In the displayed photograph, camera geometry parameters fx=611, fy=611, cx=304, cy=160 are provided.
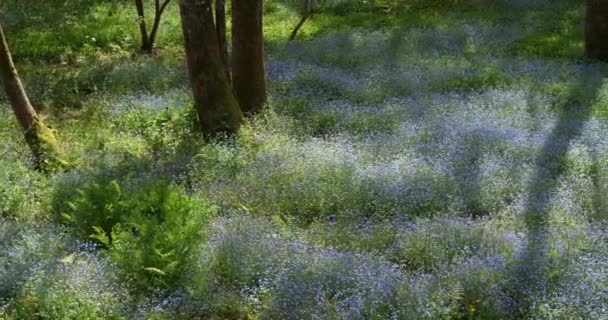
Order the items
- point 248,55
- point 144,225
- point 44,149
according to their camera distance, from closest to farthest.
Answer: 1. point 144,225
2. point 44,149
3. point 248,55

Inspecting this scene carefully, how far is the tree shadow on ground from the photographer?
6.48 meters

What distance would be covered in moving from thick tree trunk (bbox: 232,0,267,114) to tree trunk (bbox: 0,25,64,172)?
364 centimetres

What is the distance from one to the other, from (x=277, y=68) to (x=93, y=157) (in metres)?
5.69

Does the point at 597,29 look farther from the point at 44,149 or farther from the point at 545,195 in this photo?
the point at 44,149

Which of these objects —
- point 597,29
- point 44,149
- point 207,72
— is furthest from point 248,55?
point 597,29

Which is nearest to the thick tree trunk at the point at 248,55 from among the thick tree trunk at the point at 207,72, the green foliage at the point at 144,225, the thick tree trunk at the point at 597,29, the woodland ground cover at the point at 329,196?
the woodland ground cover at the point at 329,196

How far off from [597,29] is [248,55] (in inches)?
328

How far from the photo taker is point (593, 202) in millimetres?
8195

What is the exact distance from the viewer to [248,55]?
39.3 feet

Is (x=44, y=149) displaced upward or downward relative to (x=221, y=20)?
downward

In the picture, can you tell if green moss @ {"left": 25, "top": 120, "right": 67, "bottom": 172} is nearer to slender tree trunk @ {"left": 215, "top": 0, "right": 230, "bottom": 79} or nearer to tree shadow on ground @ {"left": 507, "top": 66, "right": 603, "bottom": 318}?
slender tree trunk @ {"left": 215, "top": 0, "right": 230, "bottom": 79}

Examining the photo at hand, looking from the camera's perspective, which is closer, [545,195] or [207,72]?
[545,195]

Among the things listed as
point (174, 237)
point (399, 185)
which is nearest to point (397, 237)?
point (399, 185)

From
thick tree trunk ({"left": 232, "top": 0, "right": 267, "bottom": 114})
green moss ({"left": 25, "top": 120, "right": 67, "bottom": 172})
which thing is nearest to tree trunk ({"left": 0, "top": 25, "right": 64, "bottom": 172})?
green moss ({"left": 25, "top": 120, "right": 67, "bottom": 172})
